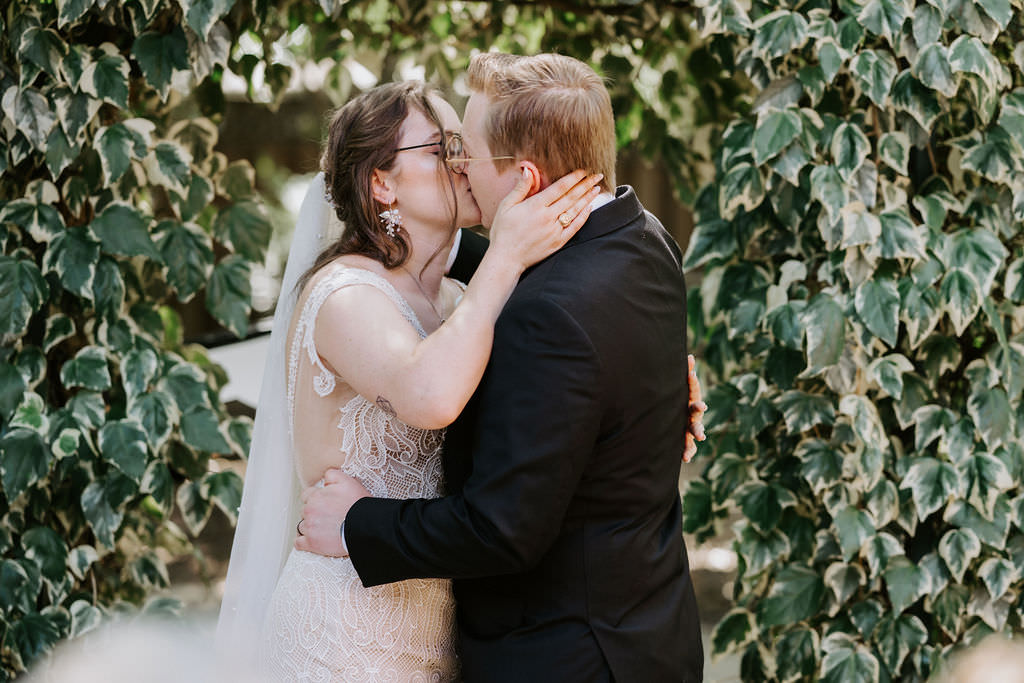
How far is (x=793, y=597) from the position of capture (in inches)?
107

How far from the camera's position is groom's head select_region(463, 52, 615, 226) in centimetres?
163

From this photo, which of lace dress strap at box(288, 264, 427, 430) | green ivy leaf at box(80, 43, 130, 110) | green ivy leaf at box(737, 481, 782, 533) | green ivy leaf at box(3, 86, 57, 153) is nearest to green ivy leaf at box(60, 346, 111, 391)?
green ivy leaf at box(3, 86, 57, 153)

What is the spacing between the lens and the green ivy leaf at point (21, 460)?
2.50 meters

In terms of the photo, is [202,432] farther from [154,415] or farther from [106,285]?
[106,285]

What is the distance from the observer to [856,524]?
2.59 meters

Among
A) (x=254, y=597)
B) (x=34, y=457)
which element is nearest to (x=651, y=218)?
(x=254, y=597)

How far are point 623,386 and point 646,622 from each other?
1.30 feet

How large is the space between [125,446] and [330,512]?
3.13 feet

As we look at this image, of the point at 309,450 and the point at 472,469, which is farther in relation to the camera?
the point at 309,450

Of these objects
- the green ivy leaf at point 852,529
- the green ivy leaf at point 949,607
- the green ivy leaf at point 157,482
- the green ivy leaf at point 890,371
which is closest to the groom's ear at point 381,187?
the green ivy leaf at point 157,482

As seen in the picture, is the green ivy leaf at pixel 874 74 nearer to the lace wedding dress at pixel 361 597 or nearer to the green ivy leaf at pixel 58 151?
the lace wedding dress at pixel 361 597

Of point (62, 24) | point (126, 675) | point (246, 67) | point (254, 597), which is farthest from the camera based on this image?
point (246, 67)

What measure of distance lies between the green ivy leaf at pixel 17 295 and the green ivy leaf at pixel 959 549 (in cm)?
231

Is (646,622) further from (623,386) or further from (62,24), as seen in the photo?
(62,24)
